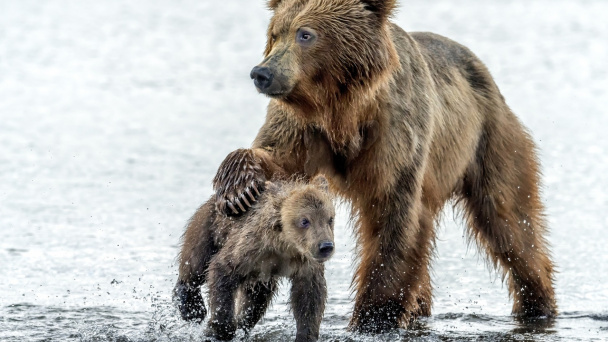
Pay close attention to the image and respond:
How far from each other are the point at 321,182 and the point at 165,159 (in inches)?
226

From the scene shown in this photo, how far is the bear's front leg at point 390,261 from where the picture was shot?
7246 millimetres

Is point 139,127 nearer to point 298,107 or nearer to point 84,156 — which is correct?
point 84,156

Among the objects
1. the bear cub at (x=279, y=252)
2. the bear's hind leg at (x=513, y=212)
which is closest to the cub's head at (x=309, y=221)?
the bear cub at (x=279, y=252)

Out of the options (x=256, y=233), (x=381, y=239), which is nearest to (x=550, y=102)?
(x=381, y=239)

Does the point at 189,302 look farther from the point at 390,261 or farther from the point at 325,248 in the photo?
the point at 325,248

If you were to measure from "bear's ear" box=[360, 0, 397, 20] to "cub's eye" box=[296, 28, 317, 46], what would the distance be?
423 mm

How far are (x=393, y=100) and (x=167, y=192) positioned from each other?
4.34 meters

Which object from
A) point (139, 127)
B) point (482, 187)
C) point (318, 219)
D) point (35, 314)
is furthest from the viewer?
point (139, 127)

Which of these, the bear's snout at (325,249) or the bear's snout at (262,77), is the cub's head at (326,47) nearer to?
the bear's snout at (262,77)

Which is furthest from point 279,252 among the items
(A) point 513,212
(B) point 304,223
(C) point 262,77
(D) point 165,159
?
(D) point 165,159

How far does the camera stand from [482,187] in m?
8.48

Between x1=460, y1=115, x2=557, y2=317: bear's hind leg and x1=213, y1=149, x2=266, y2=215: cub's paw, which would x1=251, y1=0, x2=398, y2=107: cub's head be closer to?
x1=213, y1=149, x2=266, y2=215: cub's paw

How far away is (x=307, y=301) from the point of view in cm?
650

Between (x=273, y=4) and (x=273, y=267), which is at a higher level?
(x=273, y=4)
